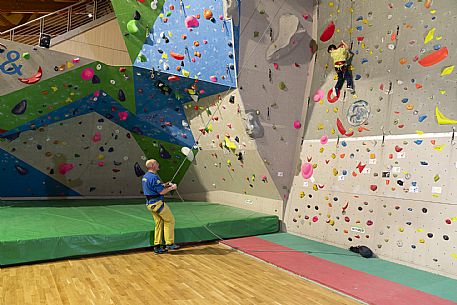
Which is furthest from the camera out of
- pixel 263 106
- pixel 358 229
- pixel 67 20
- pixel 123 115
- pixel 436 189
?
pixel 67 20

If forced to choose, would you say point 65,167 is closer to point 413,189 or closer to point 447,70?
point 413,189

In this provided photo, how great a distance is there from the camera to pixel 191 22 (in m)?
4.90

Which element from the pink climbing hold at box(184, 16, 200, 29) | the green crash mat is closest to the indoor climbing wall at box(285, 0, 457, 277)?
the green crash mat

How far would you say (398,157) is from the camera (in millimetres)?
4348

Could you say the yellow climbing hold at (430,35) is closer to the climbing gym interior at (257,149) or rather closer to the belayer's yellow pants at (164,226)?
the climbing gym interior at (257,149)

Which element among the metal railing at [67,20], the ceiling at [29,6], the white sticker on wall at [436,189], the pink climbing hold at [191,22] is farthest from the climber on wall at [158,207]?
the ceiling at [29,6]

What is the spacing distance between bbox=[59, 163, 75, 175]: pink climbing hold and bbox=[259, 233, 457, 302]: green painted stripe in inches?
180

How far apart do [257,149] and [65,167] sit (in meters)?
4.32

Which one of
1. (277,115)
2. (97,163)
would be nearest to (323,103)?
(277,115)

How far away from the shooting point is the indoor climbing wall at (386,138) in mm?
3955

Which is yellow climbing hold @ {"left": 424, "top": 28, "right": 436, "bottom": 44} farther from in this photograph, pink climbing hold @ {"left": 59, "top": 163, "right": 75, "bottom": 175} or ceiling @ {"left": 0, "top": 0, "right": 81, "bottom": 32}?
ceiling @ {"left": 0, "top": 0, "right": 81, "bottom": 32}

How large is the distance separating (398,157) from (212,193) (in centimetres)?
403

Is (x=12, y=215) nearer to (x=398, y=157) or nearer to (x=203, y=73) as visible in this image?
(x=203, y=73)

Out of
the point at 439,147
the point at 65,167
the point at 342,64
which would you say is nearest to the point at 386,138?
the point at 439,147
